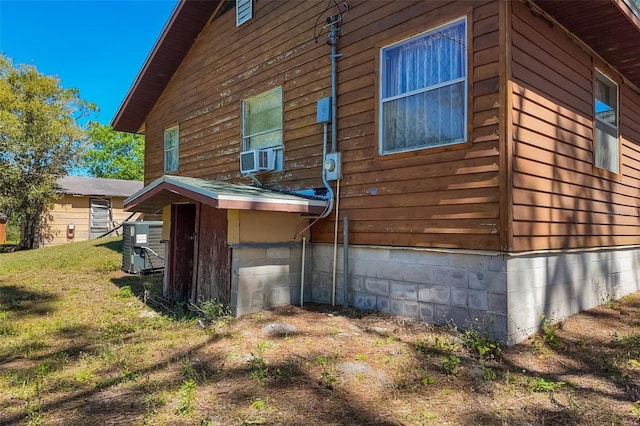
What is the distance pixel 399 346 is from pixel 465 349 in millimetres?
652

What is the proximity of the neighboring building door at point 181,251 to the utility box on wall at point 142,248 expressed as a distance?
248 cm

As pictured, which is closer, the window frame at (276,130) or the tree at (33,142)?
the window frame at (276,130)

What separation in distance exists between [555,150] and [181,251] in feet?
20.2

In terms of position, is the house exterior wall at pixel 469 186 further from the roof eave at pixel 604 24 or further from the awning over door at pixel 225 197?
the awning over door at pixel 225 197

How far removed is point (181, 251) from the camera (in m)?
7.68

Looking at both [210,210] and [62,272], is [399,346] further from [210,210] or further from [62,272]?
[62,272]

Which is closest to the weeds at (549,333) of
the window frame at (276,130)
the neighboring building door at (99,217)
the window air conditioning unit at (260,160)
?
the window frame at (276,130)

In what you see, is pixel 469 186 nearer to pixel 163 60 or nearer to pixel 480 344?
pixel 480 344

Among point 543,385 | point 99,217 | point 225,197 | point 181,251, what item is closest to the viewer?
point 543,385

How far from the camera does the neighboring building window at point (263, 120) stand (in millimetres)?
7441

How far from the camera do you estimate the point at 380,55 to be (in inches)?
223

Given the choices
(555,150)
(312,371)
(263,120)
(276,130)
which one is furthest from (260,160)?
(555,150)

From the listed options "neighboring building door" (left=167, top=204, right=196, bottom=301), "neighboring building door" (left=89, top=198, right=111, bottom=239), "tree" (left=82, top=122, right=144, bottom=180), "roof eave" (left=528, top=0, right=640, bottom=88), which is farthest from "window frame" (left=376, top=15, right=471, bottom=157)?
"tree" (left=82, top=122, right=144, bottom=180)

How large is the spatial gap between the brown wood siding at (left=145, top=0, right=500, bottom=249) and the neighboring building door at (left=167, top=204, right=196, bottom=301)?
1.27m
